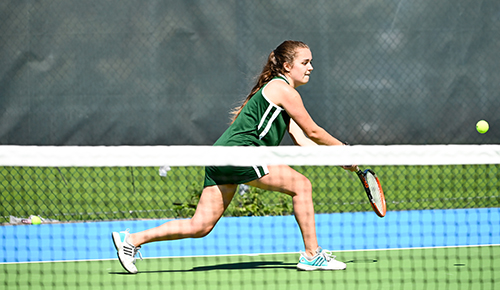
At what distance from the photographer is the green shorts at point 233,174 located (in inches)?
118

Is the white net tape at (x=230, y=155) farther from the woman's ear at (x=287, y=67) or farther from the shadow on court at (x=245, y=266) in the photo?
the shadow on court at (x=245, y=266)

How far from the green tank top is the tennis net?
0.27 meters

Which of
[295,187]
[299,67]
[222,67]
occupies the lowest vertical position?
[295,187]

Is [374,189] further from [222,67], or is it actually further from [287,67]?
[222,67]

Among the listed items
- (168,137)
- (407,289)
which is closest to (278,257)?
(407,289)

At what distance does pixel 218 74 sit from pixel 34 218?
293cm

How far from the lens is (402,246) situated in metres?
4.17

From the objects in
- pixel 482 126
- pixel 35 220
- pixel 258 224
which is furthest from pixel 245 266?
pixel 482 126

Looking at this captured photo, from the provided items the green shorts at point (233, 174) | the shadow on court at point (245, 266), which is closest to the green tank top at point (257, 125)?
the green shorts at point (233, 174)

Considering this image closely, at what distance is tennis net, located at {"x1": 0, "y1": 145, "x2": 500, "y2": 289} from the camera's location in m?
2.62

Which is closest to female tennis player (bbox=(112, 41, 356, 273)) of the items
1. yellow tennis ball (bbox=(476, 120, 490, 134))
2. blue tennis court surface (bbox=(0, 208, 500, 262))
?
blue tennis court surface (bbox=(0, 208, 500, 262))

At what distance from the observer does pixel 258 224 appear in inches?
199

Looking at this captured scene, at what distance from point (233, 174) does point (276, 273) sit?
0.71 m

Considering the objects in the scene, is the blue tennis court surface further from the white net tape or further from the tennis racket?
the white net tape
